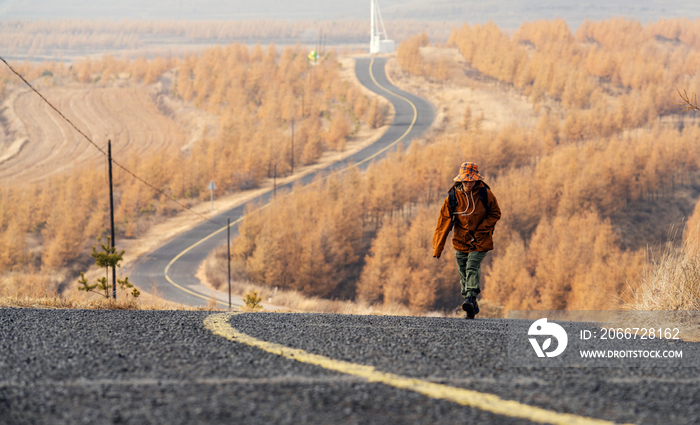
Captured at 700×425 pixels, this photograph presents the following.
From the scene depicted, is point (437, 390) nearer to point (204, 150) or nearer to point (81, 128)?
point (204, 150)

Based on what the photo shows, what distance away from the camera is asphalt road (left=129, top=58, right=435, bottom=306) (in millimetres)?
31422

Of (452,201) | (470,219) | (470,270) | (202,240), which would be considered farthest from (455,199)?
(202,240)

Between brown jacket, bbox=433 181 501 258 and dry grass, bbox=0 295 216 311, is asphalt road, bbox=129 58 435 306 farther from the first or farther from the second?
brown jacket, bbox=433 181 501 258

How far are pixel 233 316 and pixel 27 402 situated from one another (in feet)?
10.3

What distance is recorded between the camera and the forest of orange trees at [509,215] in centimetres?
3634

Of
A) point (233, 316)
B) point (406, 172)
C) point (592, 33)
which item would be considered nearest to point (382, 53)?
point (592, 33)

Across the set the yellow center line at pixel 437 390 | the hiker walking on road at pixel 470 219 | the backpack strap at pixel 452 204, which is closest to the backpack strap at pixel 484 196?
the hiker walking on road at pixel 470 219

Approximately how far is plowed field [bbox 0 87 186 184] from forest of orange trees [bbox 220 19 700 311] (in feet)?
109

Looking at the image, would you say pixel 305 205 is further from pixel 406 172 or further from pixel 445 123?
pixel 445 123

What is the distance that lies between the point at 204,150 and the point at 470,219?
60.2 meters

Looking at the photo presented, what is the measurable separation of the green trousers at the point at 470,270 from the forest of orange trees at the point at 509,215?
19.2m

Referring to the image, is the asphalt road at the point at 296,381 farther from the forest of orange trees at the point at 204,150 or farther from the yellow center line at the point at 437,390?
the forest of orange trees at the point at 204,150

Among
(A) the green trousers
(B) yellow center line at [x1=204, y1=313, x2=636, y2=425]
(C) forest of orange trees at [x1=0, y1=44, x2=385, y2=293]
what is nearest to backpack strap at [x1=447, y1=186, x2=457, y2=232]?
(A) the green trousers

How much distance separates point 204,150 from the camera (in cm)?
6347
